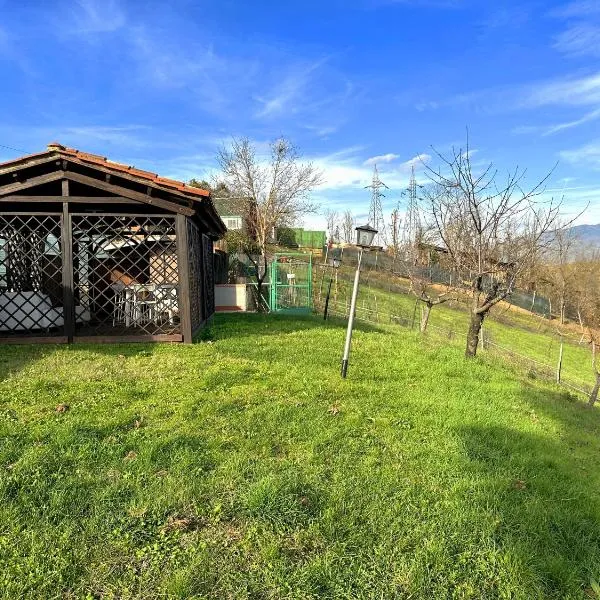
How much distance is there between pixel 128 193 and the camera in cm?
704

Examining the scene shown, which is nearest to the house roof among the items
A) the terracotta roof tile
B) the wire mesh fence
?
the terracotta roof tile

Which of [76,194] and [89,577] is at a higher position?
[76,194]

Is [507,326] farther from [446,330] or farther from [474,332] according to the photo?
[474,332]

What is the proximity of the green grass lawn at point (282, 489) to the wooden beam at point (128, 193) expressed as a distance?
9.23 ft

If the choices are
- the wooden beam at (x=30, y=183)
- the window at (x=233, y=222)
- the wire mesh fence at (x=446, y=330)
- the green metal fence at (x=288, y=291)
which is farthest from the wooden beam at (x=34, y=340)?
the window at (x=233, y=222)

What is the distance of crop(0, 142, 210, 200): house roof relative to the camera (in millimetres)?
6727

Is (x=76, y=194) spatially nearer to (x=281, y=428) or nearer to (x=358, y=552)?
(x=281, y=428)

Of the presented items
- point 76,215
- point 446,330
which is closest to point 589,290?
point 446,330

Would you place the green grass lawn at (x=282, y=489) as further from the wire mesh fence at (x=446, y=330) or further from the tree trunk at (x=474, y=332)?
the wire mesh fence at (x=446, y=330)

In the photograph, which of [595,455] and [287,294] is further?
[287,294]

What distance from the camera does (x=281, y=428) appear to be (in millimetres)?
3955

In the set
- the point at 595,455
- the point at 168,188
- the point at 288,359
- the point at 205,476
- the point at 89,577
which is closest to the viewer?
the point at 89,577

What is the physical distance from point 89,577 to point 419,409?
11.4 ft

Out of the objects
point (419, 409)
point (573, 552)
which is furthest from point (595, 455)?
point (573, 552)
